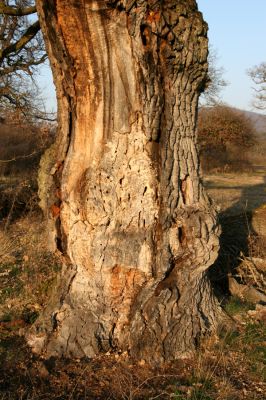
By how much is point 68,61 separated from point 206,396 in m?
2.73

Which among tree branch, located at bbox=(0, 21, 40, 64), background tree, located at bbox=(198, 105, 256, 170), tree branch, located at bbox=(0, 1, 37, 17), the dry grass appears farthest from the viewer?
background tree, located at bbox=(198, 105, 256, 170)

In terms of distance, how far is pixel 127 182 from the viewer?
351 centimetres

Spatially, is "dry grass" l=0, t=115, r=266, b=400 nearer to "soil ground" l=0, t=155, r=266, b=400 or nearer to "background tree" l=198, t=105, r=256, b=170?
"soil ground" l=0, t=155, r=266, b=400

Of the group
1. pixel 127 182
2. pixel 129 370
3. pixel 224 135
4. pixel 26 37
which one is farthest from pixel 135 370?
pixel 224 135

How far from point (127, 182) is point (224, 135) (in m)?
23.2

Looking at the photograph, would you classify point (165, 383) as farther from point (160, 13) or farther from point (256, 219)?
point (256, 219)

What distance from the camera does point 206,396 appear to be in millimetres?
3182

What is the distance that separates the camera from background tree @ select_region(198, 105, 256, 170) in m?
25.2

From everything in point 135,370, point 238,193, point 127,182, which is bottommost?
point 135,370

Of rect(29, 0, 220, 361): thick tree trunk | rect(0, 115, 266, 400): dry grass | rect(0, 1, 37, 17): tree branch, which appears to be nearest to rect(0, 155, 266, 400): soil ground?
rect(0, 115, 266, 400): dry grass

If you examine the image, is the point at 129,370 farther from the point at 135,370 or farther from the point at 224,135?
the point at 224,135

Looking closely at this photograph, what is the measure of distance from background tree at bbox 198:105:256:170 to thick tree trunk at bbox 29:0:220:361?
21.6 m

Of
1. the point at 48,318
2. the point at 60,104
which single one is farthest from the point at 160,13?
the point at 48,318

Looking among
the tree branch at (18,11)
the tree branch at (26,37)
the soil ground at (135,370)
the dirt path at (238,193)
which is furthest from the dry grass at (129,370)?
the tree branch at (26,37)
